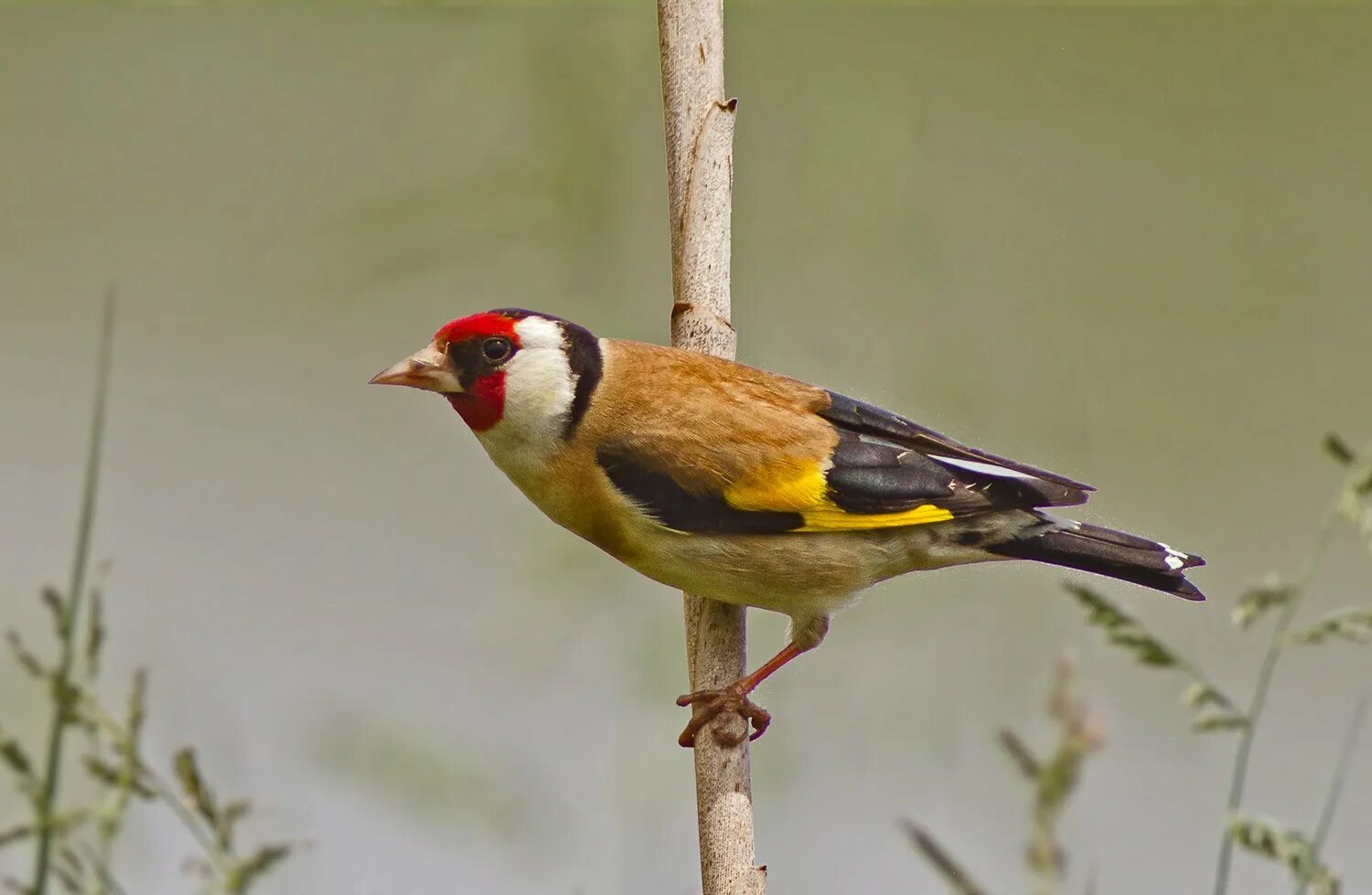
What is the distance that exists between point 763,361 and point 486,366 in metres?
1.27

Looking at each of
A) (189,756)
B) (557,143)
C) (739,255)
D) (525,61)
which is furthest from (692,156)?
(189,756)

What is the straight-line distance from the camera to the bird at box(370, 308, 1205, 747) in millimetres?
2020

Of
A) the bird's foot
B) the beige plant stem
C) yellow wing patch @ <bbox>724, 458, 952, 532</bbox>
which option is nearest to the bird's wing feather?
yellow wing patch @ <bbox>724, 458, 952, 532</bbox>

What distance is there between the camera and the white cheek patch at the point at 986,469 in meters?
2.08

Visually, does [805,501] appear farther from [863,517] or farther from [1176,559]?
[1176,559]

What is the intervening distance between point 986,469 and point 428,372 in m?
0.85

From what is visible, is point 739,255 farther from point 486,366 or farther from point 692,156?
point 486,366

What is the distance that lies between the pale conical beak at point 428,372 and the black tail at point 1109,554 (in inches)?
33.5

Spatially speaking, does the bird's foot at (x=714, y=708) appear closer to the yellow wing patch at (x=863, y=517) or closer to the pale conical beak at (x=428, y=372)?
the yellow wing patch at (x=863, y=517)

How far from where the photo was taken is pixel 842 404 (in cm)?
213

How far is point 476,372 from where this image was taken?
6.61 ft

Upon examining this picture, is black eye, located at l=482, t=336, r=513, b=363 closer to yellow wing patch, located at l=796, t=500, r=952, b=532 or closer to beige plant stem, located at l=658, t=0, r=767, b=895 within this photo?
beige plant stem, located at l=658, t=0, r=767, b=895

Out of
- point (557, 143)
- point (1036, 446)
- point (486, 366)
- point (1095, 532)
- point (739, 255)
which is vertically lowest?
point (1095, 532)

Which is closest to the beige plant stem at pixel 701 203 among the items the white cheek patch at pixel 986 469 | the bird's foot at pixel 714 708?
the bird's foot at pixel 714 708
